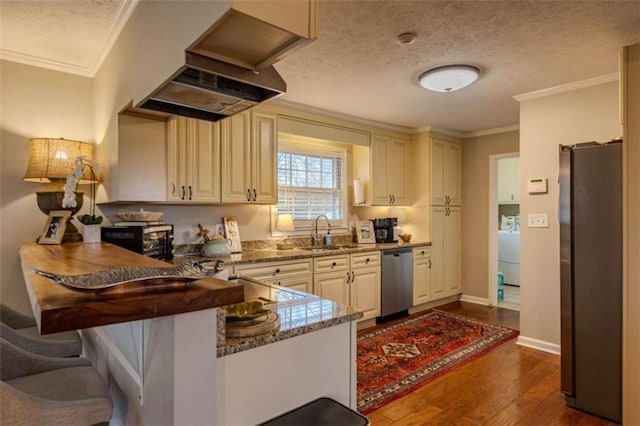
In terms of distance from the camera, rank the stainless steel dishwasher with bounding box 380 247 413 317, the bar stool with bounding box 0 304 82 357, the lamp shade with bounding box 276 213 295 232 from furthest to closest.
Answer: the stainless steel dishwasher with bounding box 380 247 413 317, the lamp shade with bounding box 276 213 295 232, the bar stool with bounding box 0 304 82 357

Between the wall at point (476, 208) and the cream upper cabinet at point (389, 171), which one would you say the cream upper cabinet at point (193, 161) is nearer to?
the cream upper cabinet at point (389, 171)

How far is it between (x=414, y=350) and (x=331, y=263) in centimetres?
113

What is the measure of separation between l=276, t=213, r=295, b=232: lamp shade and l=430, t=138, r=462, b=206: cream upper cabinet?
2.11m

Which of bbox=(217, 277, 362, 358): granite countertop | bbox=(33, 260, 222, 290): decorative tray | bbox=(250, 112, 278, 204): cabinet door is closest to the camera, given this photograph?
bbox=(33, 260, 222, 290): decorative tray

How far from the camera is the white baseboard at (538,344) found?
3.36 meters

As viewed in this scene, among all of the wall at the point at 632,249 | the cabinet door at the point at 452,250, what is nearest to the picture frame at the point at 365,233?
the cabinet door at the point at 452,250

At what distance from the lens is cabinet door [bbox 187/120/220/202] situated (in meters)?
3.12

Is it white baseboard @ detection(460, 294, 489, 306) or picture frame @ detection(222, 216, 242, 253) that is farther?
white baseboard @ detection(460, 294, 489, 306)

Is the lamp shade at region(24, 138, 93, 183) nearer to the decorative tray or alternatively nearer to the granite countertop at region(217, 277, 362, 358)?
the granite countertop at region(217, 277, 362, 358)

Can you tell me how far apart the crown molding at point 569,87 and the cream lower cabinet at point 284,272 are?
8.61ft

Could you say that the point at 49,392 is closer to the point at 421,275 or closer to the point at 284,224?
the point at 284,224

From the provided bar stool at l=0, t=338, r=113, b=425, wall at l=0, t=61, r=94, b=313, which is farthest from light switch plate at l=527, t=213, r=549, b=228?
wall at l=0, t=61, r=94, b=313

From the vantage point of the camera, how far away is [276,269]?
3314 mm

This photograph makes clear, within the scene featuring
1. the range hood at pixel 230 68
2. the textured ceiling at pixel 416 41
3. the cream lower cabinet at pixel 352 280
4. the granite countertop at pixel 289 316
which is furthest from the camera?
the cream lower cabinet at pixel 352 280
